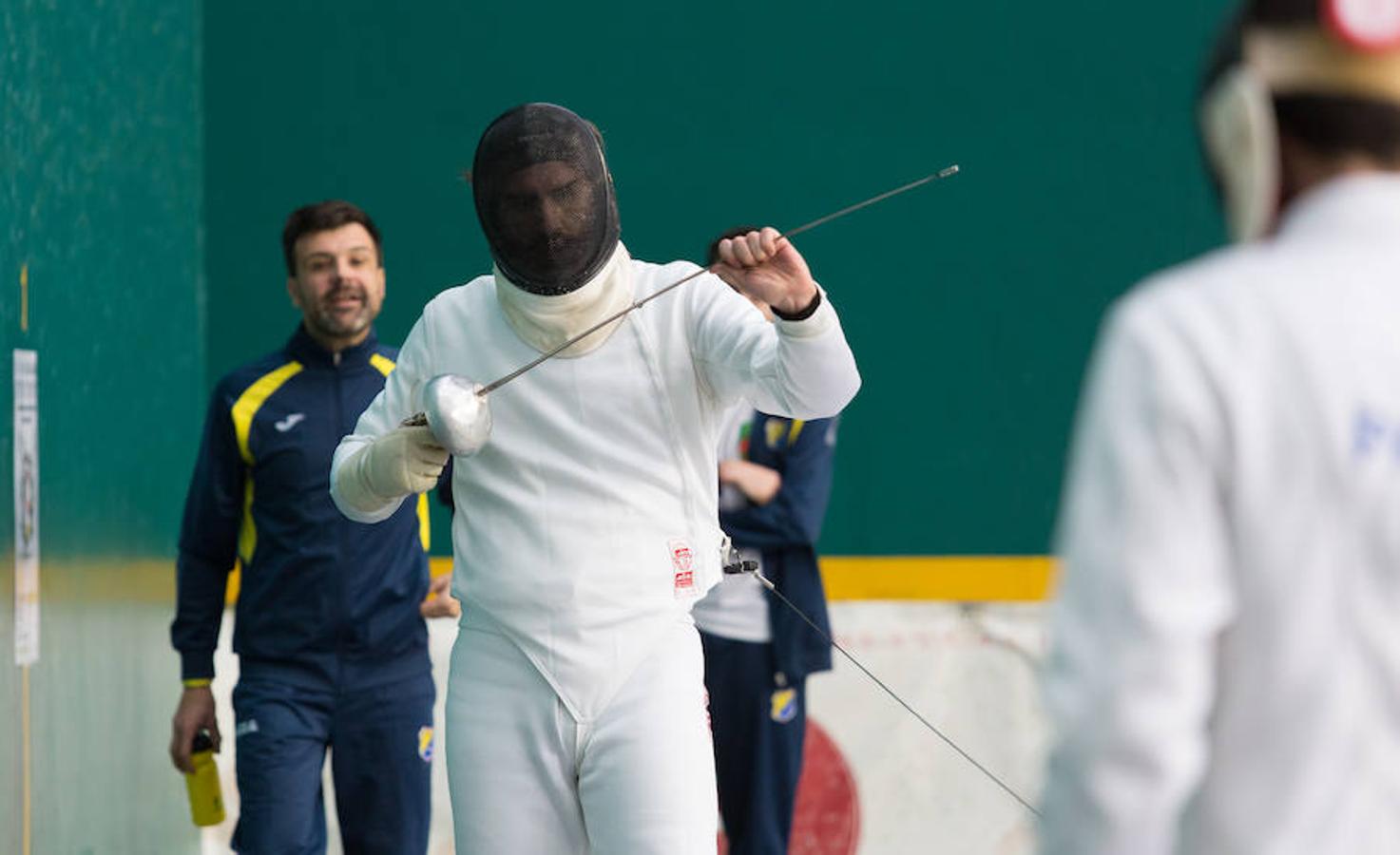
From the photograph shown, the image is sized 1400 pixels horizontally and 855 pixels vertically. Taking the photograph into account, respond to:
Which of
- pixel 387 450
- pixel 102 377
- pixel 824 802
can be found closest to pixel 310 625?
pixel 102 377

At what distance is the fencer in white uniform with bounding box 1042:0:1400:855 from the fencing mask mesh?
136cm

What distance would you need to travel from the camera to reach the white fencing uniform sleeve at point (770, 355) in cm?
247

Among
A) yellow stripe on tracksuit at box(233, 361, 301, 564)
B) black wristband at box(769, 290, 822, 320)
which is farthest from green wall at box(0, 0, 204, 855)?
black wristband at box(769, 290, 822, 320)

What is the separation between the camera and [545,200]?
2.69 meters

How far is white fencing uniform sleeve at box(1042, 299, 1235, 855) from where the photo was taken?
4.34 feet

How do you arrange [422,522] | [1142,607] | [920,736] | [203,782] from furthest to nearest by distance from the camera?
[920,736]
[422,522]
[203,782]
[1142,607]

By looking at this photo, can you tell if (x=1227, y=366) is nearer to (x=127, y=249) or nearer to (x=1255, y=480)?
(x=1255, y=480)

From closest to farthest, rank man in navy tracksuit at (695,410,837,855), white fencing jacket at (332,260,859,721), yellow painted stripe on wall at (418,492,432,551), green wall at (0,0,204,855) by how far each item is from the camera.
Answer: white fencing jacket at (332,260,859,721)
green wall at (0,0,204,855)
yellow painted stripe on wall at (418,492,432,551)
man in navy tracksuit at (695,410,837,855)

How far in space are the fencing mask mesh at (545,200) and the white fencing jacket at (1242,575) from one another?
1.37 meters

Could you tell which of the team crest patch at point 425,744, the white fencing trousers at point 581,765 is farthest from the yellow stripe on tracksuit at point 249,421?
the white fencing trousers at point 581,765

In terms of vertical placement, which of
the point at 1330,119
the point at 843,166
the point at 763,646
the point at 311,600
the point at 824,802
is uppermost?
the point at 843,166

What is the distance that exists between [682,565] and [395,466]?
40cm

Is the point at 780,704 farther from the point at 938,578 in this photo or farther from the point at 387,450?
the point at 387,450

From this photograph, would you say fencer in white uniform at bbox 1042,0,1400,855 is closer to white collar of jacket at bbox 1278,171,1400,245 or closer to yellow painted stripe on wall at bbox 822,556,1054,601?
white collar of jacket at bbox 1278,171,1400,245
